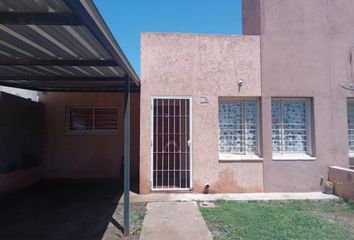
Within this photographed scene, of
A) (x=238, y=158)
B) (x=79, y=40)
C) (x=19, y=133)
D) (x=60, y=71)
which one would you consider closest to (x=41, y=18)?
(x=79, y=40)

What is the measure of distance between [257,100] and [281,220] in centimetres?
373

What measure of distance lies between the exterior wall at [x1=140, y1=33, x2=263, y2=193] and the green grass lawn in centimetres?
115

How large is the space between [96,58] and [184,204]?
3.97 metres

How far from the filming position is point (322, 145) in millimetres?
8352

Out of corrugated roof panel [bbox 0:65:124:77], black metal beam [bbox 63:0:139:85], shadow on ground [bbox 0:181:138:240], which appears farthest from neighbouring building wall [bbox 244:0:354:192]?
black metal beam [bbox 63:0:139:85]

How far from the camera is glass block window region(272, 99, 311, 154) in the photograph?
8578 millimetres

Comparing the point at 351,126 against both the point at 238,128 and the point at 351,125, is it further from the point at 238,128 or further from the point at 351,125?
the point at 238,128

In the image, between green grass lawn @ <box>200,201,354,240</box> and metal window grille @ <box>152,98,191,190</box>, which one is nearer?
green grass lawn @ <box>200,201,354,240</box>

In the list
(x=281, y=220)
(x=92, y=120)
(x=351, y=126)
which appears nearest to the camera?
(x=281, y=220)

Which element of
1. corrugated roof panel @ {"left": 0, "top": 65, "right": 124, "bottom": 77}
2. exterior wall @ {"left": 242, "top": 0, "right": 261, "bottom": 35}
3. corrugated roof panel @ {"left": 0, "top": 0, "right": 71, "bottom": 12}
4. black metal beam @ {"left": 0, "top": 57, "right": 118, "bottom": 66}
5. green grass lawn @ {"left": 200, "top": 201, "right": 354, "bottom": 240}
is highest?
exterior wall @ {"left": 242, "top": 0, "right": 261, "bottom": 35}

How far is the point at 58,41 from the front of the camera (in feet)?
15.1

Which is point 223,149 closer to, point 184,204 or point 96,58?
point 184,204

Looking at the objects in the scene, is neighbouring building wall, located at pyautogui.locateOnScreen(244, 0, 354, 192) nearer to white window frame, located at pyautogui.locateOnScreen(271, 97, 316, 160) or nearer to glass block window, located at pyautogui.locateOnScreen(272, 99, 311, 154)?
white window frame, located at pyautogui.locateOnScreen(271, 97, 316, 160)

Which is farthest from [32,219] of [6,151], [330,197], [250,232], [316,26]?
[316,26]
